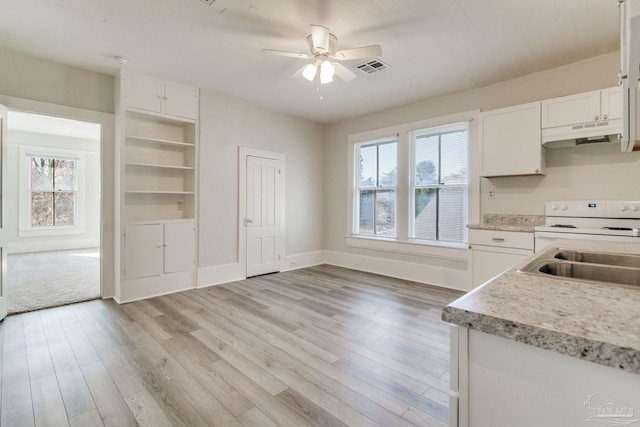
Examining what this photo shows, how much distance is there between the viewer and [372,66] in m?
3.51

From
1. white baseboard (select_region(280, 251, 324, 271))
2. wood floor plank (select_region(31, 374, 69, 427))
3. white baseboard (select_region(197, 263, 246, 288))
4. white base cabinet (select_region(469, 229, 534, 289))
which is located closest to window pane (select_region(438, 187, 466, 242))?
white base cabinet (select_region(469, 229, 534, 289))

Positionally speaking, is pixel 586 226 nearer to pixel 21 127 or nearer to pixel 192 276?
pixel 192 276

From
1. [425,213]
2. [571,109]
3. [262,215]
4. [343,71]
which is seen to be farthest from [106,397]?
[571,109]

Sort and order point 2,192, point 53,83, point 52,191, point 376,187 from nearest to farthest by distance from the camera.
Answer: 1. point 2,192
2. point 53,83
3. point 376,187
4. point 52,191

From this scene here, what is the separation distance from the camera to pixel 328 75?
2.95 meters

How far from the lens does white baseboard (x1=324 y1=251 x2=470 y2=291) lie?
428 centimetres

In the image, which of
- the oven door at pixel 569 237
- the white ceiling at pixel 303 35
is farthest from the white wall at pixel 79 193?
the oven door at pixel 569 237

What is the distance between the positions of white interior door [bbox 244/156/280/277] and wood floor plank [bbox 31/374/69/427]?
2.94m

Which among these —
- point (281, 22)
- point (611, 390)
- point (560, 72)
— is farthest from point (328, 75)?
point (611, 390)

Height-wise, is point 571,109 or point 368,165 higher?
point 571,109

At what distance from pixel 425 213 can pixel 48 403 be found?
14.9 ft

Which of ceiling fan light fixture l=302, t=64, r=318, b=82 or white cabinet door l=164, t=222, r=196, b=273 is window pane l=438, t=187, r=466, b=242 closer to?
ceiling fan light fixture l=302, t=64, r=318, b=82

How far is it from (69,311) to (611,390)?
4.50m

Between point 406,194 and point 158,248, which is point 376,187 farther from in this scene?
point 158,248
